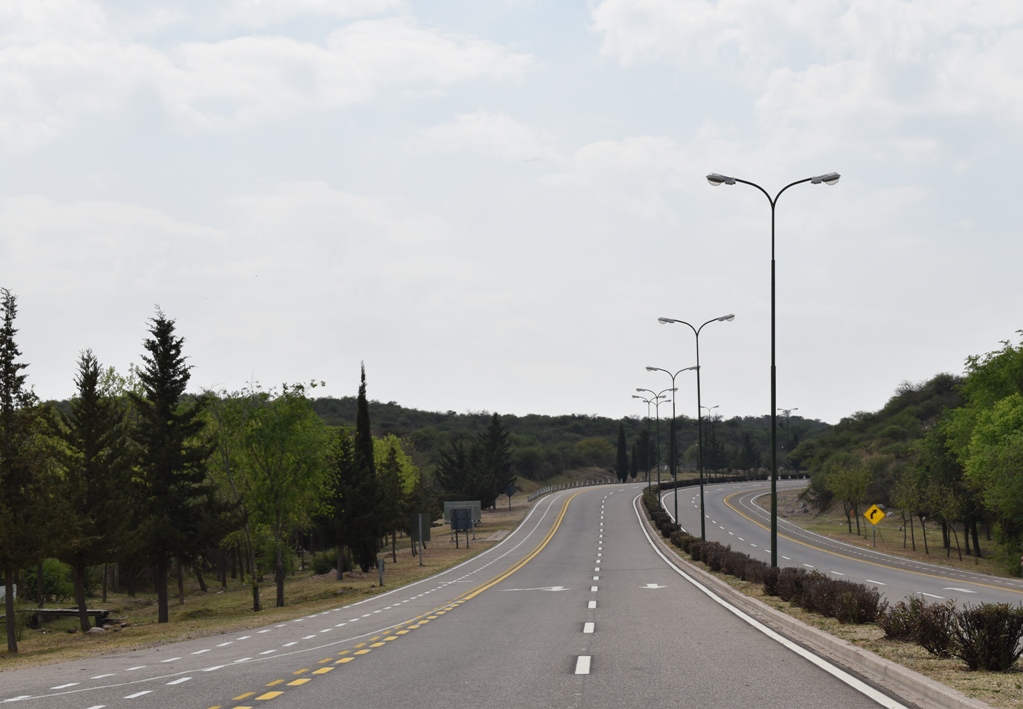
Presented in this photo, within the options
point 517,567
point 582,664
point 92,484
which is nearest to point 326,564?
point 517,567

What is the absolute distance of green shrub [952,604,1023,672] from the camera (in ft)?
36.7

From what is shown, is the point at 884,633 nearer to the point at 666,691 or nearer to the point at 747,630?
the point at 747,630

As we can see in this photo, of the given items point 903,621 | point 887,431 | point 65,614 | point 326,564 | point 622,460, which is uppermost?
point 887,431

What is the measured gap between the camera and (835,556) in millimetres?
61781

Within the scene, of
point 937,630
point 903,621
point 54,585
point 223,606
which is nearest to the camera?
point 937,630

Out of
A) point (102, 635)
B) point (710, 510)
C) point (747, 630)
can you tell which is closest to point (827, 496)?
point (710, 510)

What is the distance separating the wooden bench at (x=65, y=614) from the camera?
4372 cm

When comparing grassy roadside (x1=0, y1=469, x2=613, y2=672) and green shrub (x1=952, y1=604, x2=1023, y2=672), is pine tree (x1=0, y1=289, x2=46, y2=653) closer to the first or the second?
grassy roadside (x1=0, y1=469, x2=613, y2=672)

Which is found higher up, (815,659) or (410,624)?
A: (815,659)

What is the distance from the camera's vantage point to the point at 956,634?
465 inches

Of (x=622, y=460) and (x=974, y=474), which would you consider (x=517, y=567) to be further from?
(x=622, y=460)

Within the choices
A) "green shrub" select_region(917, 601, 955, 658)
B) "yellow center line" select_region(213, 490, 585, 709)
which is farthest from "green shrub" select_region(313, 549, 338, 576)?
"green shrub" select_region(917, 601, 955, 658)

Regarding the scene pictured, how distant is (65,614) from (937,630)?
42430 mm

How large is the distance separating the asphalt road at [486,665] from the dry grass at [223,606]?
5.09 meters
